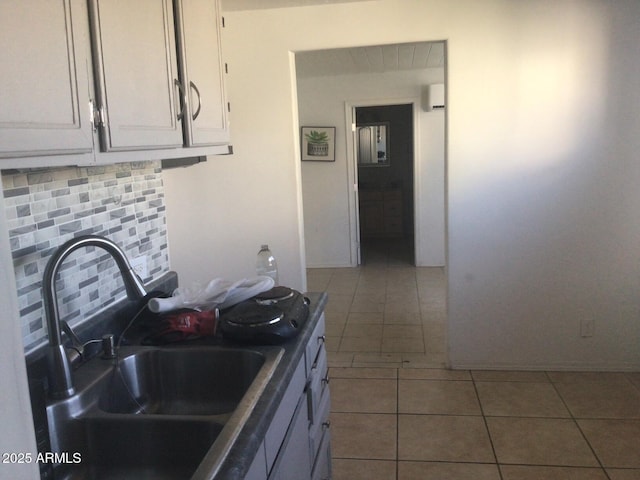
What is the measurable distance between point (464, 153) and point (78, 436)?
2.55 metres

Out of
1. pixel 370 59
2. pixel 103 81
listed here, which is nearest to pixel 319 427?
pixel 103 81

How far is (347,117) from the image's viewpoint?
6.33 meters

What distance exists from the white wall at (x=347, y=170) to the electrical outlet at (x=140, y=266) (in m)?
4.33

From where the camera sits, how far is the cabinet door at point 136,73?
1.31 metres

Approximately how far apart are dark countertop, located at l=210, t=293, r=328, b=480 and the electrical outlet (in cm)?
72

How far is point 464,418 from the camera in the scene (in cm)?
296

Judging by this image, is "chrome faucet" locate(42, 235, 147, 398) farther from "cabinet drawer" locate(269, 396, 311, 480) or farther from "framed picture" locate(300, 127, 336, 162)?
"framed picture" locate(300, 127, 336, 162)

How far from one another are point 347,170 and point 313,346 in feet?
15.4

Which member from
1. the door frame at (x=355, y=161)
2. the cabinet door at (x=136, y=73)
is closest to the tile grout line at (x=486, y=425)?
the cabinet door at (x=136, y=73)

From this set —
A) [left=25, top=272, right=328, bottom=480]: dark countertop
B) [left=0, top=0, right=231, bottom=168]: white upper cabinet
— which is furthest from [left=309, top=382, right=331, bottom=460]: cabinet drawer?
[left=0, top=0, right=231, bottom=168]: white upper cabinet

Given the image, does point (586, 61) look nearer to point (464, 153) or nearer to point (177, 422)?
point (464, 153)

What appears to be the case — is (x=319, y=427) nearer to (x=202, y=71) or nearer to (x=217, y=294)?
(x=217, y=294)

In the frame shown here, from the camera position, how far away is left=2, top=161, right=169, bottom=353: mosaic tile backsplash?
Result: 1.49 meters

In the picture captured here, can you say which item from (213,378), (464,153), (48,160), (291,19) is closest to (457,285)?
(464,153)
